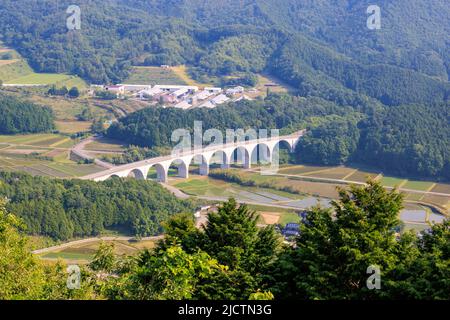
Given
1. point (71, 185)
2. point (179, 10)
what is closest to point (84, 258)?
point (71, 185)

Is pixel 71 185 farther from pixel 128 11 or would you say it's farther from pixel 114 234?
pixel 128 11

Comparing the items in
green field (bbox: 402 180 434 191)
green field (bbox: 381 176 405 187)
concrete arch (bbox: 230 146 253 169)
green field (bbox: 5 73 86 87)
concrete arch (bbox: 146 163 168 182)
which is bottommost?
green field (bbox: 402 180 434 191)

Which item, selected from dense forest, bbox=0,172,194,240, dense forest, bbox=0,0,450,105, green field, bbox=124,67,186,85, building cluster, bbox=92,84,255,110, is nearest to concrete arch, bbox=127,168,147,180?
dense forest, bbox=0,172,194,240

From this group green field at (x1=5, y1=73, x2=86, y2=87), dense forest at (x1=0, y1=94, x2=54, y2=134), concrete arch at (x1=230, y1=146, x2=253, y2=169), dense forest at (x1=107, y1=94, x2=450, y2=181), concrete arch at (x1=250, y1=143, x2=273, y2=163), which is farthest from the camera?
green field at (x1=5, y1=73, x2=86, y2=87)

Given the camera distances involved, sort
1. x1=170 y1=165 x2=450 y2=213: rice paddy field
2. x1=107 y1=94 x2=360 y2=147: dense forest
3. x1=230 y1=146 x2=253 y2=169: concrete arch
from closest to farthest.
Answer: x1=170 y1=165 x2=450 y2=213: rice paddy field, x1=230 y1=146 x2=253 y2=169: concrete arch, x1=107 y1=94 x2=360 y2=147: dense forest

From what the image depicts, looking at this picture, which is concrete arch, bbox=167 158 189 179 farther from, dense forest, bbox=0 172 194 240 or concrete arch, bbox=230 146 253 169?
dense forest, bbox=0 172 194 240

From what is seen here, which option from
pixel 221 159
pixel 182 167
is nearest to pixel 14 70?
pixel 221 159

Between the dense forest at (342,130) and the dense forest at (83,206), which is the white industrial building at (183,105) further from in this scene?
the dense forest at (83,206)
